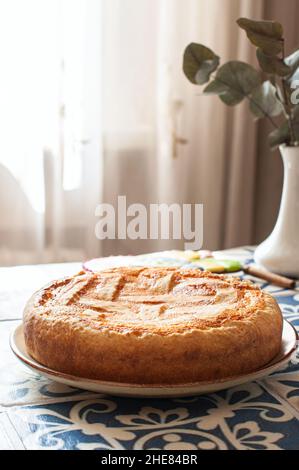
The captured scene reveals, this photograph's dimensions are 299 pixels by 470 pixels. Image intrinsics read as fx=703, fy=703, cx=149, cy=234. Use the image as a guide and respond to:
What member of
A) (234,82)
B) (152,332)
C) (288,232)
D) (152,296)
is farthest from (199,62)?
(152,332)

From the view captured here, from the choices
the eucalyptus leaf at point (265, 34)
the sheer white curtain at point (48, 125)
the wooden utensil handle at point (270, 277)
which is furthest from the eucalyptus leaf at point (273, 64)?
the sheer white curtain at point (48, 125)

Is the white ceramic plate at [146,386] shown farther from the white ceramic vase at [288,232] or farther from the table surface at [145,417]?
the white ceramic vase at [288,232]

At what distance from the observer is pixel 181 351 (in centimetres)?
86

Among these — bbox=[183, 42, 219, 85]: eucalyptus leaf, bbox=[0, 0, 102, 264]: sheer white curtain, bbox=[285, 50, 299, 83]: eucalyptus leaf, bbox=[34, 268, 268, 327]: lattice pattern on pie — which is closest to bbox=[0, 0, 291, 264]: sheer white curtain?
bbox=[0, 0, 102, 264]: sheer white curtain

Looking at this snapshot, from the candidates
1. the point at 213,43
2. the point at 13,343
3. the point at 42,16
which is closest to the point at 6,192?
the point at 42,16

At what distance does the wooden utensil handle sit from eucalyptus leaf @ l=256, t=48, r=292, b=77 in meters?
0.44

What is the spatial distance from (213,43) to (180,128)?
1.30 feet

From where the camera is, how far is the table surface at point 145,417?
0.80 m

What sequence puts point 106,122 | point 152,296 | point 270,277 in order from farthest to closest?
point 106,122 → point 270,277 → point 152,296

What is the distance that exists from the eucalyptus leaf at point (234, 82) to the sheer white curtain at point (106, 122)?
3.93 ft

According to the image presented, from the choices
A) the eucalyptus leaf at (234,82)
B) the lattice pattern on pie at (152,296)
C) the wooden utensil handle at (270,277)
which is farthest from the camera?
the eucalyptus leaf at (234,82)

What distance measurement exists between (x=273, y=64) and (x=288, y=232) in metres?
0.38

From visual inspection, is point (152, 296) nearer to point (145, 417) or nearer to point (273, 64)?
point (145, 417)

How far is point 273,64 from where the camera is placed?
1.56 meters
